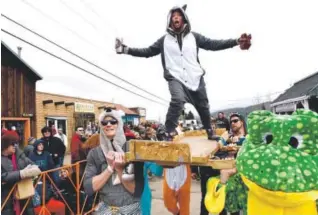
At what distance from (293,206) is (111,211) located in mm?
1263

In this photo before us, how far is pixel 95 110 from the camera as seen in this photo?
23500mm

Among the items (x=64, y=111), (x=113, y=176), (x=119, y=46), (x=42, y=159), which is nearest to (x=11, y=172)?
(x=42, y=159)

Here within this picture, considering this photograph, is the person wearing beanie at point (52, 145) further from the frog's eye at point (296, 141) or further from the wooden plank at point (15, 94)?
the wooden plank at point (15, 94)

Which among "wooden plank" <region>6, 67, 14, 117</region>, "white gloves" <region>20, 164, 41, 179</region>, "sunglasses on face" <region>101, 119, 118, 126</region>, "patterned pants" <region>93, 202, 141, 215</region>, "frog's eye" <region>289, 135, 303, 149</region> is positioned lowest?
"patterned pants" <region>93, 202, 141, 215</region>

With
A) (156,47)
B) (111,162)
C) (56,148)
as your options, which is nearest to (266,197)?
(111,162)

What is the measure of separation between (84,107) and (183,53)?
755 inches

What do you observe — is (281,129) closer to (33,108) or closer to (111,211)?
(111,211)

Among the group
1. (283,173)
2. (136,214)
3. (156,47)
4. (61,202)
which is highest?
(156,47)

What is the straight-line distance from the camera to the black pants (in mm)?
2738

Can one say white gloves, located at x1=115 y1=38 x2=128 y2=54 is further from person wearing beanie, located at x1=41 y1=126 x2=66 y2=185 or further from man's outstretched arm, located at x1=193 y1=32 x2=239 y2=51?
person wearing beanie, located at x1=41 y1=126 x2=66 y2=185

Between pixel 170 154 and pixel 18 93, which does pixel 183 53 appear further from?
pixel 18 93

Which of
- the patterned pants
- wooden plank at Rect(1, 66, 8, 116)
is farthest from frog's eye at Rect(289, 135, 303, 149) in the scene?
wooden plank at Rect(1, 66, 8, 116)

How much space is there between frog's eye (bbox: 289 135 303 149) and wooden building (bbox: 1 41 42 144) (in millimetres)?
11289

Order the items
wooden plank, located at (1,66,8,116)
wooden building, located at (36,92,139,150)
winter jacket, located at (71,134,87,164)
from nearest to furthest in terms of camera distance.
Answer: winter jacket, located at (71,134,87,164)
wooden plank, located at (1,66,8,116)
wooden building, located at (36,92,139,150)
